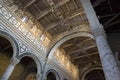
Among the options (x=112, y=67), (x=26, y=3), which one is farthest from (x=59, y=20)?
(x=112, y=67)

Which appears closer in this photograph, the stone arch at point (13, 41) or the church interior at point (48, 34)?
the church interior at point (48, 34)

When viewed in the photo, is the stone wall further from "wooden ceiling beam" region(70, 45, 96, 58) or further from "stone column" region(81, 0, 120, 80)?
"stone column" region(81, 0, 120, 80)

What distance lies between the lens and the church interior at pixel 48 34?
7473mm

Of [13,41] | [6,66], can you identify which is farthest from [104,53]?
[6,66]

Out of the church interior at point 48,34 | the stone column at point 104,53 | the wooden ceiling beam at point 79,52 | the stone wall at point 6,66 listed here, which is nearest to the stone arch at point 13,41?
the church interior at point 48,34

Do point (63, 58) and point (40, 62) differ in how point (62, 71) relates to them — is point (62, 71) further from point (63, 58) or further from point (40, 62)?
point (40, 62)

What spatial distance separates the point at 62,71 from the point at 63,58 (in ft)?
6.40

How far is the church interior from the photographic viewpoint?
7473mm

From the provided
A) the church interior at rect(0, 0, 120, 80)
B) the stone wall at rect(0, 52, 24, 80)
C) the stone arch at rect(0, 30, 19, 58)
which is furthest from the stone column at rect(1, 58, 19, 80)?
the stone wall at rect(0, 52, 24, 80)

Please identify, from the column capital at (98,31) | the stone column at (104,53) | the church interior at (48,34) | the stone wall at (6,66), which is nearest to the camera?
the stone column at (104,53)

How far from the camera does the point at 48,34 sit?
14.5 m

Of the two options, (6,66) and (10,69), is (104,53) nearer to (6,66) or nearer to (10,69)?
(10,69)

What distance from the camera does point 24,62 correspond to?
14.3 metres

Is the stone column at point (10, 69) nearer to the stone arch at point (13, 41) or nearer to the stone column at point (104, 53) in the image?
the stone arch at point (13, 41)
